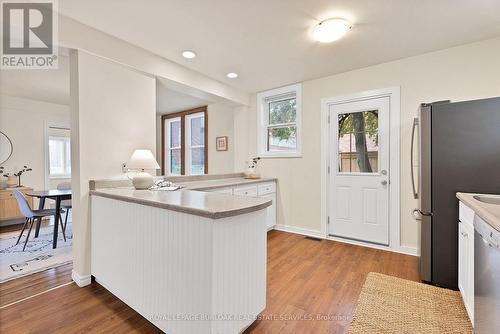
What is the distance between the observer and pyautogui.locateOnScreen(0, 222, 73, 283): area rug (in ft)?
7.88

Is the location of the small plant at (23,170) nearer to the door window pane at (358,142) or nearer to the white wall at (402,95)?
the white wall at (402,95)

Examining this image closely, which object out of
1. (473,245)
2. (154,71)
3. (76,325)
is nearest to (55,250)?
(76,325)

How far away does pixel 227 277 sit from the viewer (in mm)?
1290

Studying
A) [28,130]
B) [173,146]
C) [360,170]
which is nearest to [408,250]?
[360,170]

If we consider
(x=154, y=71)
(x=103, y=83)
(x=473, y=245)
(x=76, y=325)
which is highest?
(x=154, y=71)

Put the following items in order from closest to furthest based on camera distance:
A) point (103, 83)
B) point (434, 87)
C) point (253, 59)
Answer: point (103, 83) → point (434, 87) → point (253, 59)

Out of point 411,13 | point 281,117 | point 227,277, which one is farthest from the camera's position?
point 281,117

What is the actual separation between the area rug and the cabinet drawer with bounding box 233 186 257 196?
7.02 ft

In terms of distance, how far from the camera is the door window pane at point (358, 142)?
10.2 feet

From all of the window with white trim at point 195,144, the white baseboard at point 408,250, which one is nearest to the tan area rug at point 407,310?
the white baseboard at point 408,250

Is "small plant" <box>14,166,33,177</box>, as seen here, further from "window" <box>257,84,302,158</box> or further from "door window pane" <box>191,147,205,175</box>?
"window" <box>257,84,302,158</box>

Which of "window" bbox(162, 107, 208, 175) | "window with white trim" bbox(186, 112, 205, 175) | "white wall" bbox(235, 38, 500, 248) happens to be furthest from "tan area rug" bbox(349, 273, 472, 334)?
"window with white trim" bbox(186, 112, 205, 175)

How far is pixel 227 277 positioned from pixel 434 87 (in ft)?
10.2

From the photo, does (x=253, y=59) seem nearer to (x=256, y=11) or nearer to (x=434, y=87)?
(x=256, y=11)
